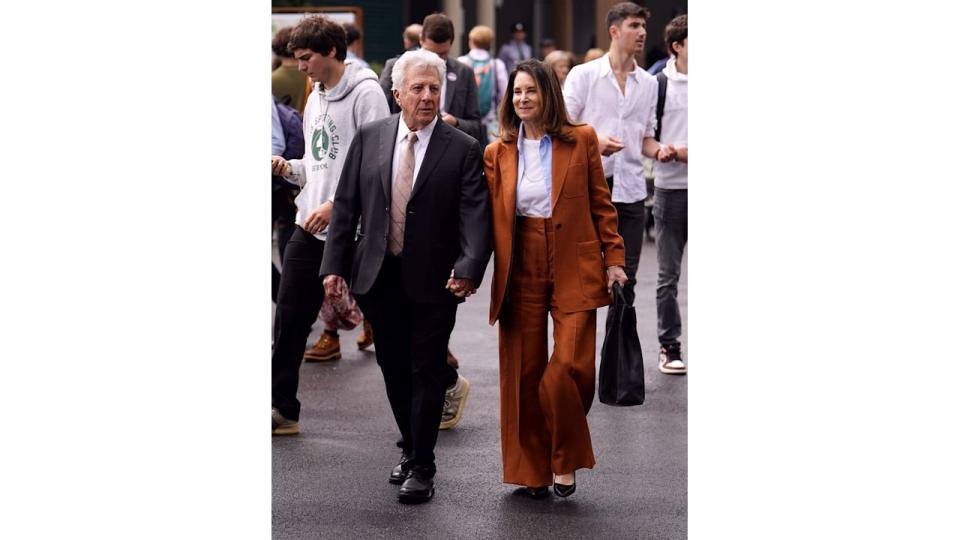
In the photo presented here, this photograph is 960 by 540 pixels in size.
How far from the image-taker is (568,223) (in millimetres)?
6211

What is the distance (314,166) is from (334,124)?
0.77ft

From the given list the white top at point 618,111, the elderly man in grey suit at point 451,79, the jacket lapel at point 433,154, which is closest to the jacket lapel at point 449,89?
the elderly man in grey suit at point 451,79

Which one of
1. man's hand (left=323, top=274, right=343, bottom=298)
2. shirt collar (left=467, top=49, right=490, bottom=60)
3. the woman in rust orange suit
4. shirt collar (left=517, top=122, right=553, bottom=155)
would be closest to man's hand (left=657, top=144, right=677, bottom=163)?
the woman in rust orange suit

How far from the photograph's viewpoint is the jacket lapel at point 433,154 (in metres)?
6.20

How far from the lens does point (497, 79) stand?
52.6 ft

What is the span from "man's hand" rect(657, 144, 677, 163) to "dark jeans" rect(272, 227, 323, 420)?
7.78 feet

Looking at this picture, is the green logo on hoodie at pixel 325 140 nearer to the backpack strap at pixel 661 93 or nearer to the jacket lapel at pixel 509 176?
the jacket lapel at pixel 509 176

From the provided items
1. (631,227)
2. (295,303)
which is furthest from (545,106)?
(631,227)

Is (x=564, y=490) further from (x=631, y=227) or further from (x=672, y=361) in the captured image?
(x=672, y=361)

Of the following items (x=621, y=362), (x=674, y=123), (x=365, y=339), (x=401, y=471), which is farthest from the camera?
(x=365, y=339)

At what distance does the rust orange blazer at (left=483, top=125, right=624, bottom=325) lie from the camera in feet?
20.4

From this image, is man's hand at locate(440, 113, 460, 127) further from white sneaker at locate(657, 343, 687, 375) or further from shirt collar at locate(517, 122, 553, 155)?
shirt collar at locate(517, 122, 553, 155)

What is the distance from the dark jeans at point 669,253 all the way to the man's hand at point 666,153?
0.39m
